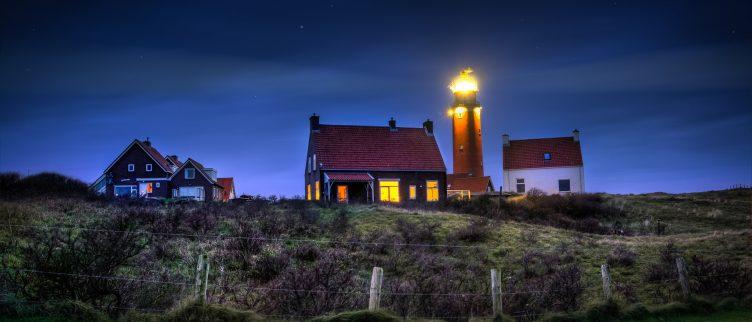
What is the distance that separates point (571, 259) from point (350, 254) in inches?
301

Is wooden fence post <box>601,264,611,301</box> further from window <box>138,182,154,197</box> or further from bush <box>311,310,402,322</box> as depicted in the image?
window <box>138,182,154,197</box>

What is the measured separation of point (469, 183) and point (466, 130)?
21.8 ft

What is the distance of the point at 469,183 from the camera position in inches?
2411

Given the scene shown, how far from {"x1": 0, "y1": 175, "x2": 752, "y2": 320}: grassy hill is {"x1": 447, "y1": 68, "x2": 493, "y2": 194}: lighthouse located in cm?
3016

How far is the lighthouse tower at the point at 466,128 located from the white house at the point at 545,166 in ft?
13.7

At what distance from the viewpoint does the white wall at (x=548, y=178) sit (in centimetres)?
5744

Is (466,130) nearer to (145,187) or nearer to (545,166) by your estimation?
(545,166)

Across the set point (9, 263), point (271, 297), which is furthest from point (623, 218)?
point (9, 263)

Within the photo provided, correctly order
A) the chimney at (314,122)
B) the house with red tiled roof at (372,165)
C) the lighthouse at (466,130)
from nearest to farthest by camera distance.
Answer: the house with red tiled roof at (372,165), the chimney at (314,122), the lighthouse at (466,130)

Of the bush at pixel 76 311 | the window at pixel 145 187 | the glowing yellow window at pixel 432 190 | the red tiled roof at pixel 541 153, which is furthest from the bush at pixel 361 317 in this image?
the red tiled roof at pixel 541 153

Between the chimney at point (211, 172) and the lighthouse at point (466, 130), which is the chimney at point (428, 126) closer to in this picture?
the lighthouse at point (466, 130)

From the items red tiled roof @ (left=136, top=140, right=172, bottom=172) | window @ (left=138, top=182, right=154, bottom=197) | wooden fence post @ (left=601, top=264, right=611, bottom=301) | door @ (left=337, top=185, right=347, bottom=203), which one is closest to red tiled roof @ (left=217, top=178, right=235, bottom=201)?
red tiled roof @ (left=136, top=140, right=172, bottom=172)

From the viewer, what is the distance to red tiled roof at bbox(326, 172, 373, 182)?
44.6m

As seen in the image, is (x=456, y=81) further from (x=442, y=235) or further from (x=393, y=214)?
(x=442, y=235)
